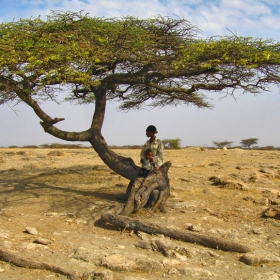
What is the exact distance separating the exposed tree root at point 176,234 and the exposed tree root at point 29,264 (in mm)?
1714

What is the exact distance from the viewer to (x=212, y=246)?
5562 millimetres

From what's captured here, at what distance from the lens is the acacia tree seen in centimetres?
655

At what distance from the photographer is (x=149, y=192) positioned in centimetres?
738

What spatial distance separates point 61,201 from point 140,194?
1.78 metres

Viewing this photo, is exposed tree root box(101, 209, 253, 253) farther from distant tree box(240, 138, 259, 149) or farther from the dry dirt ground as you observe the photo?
distant tree box(240, 138, 259, 149)

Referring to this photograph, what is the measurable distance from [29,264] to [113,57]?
4157 mm

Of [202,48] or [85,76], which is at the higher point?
[202,48]

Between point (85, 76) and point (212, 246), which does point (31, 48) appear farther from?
point (212, 246)

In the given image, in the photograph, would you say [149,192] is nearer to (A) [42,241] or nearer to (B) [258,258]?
(A) [42,241]

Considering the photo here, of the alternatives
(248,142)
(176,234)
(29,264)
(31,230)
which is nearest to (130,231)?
(176,234)

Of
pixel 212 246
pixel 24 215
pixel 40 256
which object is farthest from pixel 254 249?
pixel 24 215

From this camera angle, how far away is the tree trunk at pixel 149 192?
7.07 m

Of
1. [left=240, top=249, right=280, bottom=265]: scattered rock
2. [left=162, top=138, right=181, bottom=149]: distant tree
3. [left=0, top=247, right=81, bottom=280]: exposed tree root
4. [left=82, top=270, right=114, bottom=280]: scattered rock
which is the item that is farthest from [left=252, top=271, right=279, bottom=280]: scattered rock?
[left=162, top=138, right=181, bottom=149]: distant tree

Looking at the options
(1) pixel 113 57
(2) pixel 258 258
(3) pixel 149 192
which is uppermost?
(1) pixel 113 57
